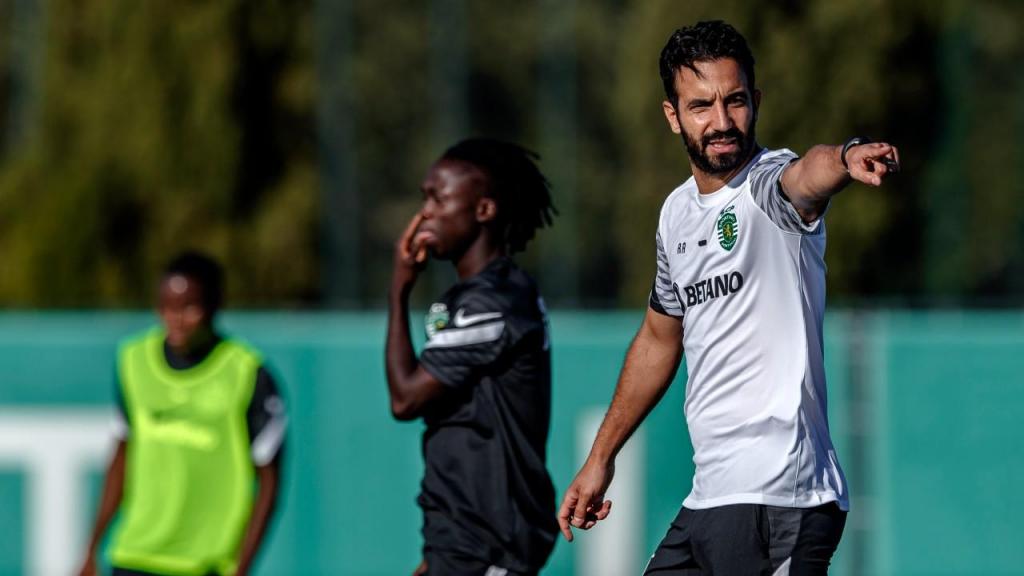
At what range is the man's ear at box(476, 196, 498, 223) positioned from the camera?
17.9ft

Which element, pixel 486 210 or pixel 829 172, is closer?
pixel 829 172

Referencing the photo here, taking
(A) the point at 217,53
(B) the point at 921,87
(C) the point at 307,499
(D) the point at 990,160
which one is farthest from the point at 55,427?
(D) the point at 990,160

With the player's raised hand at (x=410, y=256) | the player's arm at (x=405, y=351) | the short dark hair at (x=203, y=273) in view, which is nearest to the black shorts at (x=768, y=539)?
the player's arm at (x=405, y=351)

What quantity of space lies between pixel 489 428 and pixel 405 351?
34 centimetres

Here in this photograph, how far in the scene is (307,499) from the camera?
434 inches

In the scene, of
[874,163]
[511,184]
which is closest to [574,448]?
[511,184]

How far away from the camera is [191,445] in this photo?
21.8 feet

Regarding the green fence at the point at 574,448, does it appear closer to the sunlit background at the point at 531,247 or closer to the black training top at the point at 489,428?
the sunlit background at the point at 531,247

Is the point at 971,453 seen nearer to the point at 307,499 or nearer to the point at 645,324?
the point at 307,499

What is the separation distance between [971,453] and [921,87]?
8156mm

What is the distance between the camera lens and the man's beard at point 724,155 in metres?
4.20

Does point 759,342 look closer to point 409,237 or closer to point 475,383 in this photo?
point 475,383

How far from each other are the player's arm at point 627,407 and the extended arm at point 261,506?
7.13ft

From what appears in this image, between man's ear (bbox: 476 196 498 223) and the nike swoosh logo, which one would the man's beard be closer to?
the nike swoosh logo
